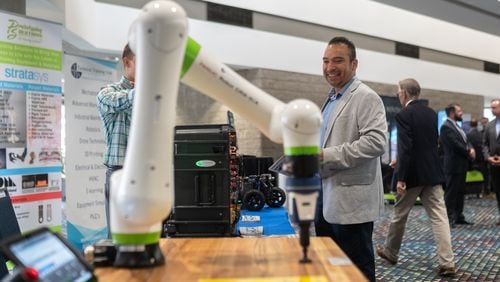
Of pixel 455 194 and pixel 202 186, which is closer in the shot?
pixel 202 186

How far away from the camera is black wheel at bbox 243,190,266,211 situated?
3412 mm

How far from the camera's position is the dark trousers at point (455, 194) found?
658 cm

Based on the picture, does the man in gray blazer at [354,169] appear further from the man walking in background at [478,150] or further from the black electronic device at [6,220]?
the man walking in background at [478,150]

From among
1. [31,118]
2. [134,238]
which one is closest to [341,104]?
[134,238]

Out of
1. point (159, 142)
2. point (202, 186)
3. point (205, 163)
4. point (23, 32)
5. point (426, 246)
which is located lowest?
point (426, 246)

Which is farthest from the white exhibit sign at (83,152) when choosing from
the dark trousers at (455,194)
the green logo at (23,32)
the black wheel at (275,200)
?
the dark trousers at (455,194)

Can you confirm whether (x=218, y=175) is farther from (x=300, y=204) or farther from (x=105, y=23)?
(x=105, y=23)

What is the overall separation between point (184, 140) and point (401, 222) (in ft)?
9.10

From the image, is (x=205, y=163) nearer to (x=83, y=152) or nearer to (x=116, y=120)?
(x=116, y=120)

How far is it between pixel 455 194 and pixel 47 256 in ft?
20.7

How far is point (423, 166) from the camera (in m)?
4.27

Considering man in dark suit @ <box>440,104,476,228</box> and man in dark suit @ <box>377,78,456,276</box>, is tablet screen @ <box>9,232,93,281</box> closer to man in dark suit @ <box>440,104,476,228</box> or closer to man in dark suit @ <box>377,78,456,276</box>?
man in dark suit @ <box>377,78,456,276</box>

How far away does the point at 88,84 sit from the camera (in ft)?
17.2

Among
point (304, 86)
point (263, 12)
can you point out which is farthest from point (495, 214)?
point (263, 12)
